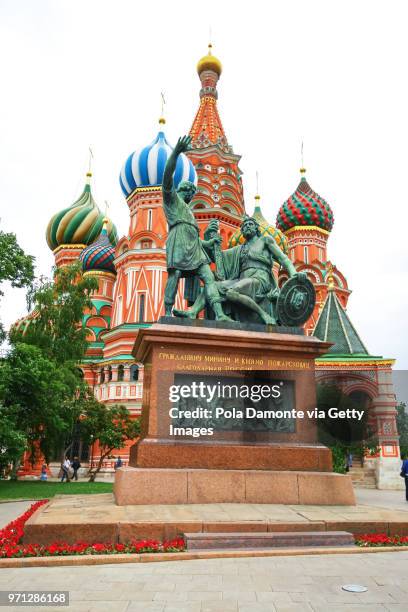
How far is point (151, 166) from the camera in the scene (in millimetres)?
34062

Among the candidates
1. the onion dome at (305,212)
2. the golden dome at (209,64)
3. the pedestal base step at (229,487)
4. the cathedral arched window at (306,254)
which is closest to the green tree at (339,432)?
the pedestal base step at (229,487)

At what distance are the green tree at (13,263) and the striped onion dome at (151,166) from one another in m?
17.4

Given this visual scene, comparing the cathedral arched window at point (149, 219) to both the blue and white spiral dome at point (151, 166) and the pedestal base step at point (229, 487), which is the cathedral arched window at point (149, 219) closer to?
the blue and white spiral dome at point (151, 166)

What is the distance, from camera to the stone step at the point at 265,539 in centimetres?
508

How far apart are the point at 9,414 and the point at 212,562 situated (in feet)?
39.1

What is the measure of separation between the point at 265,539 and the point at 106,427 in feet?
62.1

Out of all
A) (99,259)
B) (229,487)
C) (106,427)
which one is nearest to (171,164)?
(229,487)

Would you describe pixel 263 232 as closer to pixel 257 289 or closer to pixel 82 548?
pixel 257 289

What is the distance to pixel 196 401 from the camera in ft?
24.7

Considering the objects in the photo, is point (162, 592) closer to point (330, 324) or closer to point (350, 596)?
point (350, 596)

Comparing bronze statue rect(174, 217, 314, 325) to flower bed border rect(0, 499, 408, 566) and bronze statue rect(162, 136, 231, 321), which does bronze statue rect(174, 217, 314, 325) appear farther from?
flower bed border rect(0, 499, 408, 566)

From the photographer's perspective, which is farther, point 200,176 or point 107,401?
point 200,176

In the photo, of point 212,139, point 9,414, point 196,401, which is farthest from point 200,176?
point 196,401

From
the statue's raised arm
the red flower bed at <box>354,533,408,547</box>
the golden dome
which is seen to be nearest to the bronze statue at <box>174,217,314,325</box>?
the statue's raised arm
